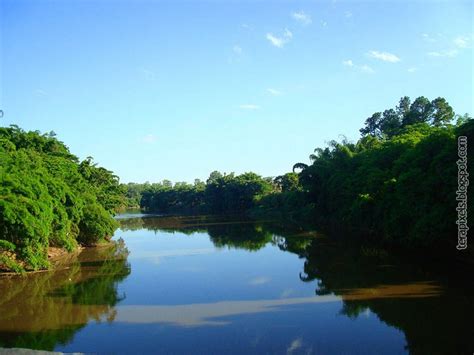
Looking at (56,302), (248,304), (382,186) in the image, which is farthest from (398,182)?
(56,302)

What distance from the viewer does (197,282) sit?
22906 millimetres

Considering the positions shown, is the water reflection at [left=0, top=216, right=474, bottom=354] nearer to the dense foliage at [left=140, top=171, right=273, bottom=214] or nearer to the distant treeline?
the distant treeline

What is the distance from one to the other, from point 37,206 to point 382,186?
1046 inches

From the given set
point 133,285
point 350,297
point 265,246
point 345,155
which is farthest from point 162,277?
point 345,155

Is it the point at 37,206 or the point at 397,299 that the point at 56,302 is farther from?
the point at 397,299

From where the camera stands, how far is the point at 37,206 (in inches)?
850

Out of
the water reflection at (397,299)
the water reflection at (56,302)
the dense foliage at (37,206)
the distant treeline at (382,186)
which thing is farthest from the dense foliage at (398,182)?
the dense foliage at (37,206)

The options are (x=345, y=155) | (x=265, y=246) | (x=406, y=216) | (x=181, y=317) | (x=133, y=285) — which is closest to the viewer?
(x=181, y=317)

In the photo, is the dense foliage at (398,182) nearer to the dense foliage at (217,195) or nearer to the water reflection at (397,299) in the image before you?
the water reflection at (397,299)

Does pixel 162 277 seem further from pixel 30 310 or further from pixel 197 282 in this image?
pixel 30 310

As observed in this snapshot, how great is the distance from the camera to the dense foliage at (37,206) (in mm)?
20750

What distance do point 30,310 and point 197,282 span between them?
8203mm

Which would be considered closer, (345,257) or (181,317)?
(181,317)

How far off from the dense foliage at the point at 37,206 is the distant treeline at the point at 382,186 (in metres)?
20.5
